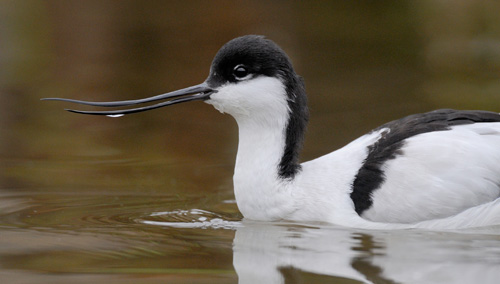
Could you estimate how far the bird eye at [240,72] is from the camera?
6.03m

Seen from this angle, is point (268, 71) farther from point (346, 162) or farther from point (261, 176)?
point (346, 162)

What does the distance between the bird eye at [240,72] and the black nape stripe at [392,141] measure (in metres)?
1.03

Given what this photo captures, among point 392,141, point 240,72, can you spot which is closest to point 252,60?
point 240,72

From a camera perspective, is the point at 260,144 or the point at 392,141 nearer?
the point at 392,141

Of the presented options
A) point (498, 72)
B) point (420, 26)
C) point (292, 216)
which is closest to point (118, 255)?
point (292, 216)

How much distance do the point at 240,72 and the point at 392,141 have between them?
1.18 meters

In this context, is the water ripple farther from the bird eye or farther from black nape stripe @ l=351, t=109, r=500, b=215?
the bird eye

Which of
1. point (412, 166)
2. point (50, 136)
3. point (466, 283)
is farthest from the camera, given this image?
point (50, 136)

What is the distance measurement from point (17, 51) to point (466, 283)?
30.8 feet

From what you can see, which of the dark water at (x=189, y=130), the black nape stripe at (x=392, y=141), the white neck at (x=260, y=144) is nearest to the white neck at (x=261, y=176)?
the white neck at (x=260, y=144)

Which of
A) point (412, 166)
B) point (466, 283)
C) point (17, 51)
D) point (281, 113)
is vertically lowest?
point (466, 283)

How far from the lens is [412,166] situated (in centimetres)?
579

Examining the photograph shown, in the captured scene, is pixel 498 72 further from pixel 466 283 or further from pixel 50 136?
pixel 466 283

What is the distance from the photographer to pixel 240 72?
604 cm
